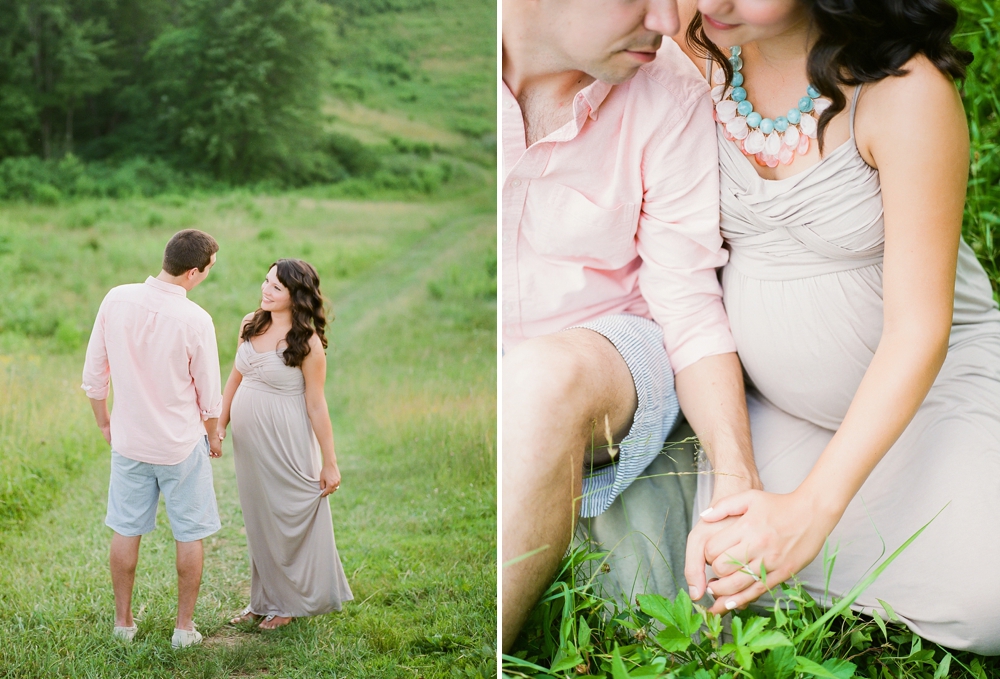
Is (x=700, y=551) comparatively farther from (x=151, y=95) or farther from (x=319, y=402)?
(x=151, y=95)

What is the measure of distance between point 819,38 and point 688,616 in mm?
1010

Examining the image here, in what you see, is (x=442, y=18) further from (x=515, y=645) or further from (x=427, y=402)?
(x=515, y=645)

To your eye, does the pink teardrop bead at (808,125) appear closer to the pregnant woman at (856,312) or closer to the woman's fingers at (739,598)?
the pregnant woman at (856,312)

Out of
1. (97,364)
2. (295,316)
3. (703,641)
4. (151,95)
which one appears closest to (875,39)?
(703,641)

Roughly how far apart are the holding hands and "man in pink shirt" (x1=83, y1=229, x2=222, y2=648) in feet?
3.34

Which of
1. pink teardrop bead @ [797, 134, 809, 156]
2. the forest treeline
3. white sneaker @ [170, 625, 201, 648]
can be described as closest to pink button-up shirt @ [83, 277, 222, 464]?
white sneaker @ [170, 625, 201, 648]

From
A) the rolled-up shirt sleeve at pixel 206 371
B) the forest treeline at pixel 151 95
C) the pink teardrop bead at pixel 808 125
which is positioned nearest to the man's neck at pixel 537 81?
the pink teardrop bead at pixel 808 125

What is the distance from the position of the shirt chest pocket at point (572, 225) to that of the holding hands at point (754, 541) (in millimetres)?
538

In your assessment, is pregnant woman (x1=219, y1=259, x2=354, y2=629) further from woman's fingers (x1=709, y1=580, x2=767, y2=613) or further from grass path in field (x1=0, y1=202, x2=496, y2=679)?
woman's fingers (x1=709, y1=580, x2=767, y2=613)

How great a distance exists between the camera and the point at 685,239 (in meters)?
1.57

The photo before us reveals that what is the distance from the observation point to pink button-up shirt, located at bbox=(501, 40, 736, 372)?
1488 mm

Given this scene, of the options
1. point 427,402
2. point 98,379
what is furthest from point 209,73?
point 98,379

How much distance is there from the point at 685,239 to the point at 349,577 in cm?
111

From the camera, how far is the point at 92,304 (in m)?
2.41
